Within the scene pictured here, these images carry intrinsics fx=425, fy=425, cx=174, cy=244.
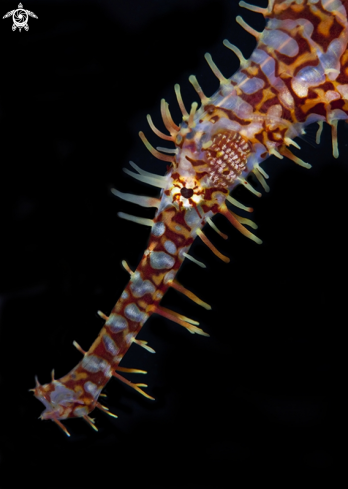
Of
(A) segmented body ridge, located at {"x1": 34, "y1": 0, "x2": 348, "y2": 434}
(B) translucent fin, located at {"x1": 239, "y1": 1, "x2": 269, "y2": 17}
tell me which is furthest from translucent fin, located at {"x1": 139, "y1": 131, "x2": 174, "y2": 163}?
(B) translucent fin, located at {"x1": 239, "y1": 1, "x2": 269, "y2": 17}

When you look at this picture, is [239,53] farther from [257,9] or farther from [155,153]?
[155,153]

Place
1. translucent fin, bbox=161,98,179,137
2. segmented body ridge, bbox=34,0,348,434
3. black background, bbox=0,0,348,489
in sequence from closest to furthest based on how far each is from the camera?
segmented body ridge, bbox=34,0,348,434 → translucent fin, bbox=161,98,179,137 → black background, bbox=0,0,348,489

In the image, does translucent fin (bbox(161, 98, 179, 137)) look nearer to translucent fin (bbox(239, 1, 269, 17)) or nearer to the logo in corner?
translucent fin (bbox(239, 1, 269, 17))

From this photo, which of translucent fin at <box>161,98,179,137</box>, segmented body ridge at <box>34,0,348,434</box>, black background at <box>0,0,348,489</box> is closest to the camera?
segmented body ridge at <box>34,0,348,434</box>

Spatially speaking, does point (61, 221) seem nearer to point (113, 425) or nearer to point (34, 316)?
point (34, 316)

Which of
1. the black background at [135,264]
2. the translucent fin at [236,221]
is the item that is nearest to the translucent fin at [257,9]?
the black background at [135,264]

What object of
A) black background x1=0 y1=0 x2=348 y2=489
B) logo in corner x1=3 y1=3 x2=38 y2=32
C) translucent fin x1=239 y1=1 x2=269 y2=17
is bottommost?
black background x1=0 y1=0 x2=348 y2=489

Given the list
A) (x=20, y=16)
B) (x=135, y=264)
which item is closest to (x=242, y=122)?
(x=135, y=264)
